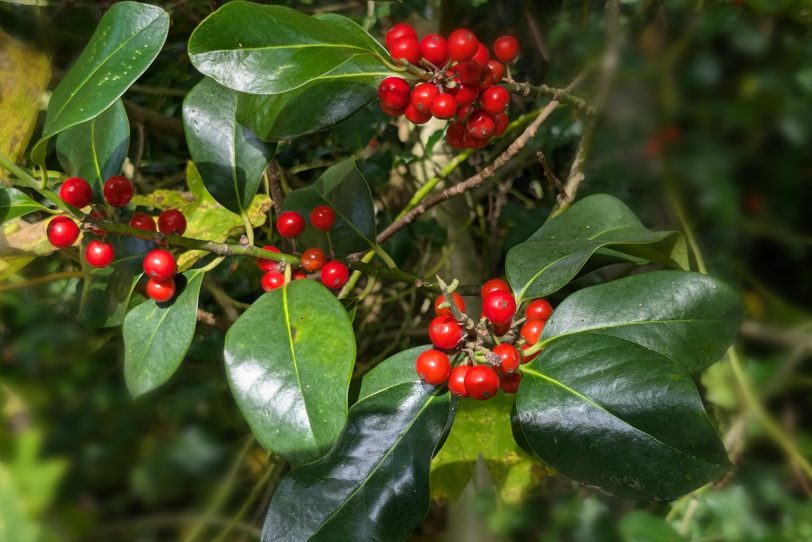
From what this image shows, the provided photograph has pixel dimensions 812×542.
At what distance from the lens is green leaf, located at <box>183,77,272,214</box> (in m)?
0.81

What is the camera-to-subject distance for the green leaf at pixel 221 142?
2.67 feet

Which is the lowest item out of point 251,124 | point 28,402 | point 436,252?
point 436,252

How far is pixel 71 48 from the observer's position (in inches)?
50.4

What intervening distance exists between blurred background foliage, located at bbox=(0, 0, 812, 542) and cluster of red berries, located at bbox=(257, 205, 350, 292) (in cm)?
10

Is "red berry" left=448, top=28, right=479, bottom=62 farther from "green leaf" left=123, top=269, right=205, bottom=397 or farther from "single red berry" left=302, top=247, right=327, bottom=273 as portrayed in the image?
"green leaf" left=123, top=269, right=205, bottom=397

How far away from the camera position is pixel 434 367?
636 millimetres

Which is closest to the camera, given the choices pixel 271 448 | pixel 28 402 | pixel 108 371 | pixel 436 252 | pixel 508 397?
pixel 271 448

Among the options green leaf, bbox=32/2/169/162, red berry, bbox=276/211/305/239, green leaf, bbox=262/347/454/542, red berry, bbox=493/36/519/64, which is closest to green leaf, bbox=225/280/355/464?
green leaf, bbox=262/347/454/542

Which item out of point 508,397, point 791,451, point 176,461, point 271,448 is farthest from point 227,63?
point 791,451

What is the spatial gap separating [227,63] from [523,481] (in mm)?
825

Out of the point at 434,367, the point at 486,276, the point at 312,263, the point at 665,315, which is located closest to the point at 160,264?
the point at 312,263

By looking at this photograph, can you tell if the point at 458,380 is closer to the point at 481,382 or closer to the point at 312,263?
the point at 481,382

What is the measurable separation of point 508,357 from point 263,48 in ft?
1.25

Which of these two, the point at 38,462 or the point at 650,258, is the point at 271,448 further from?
the point at 650,258
